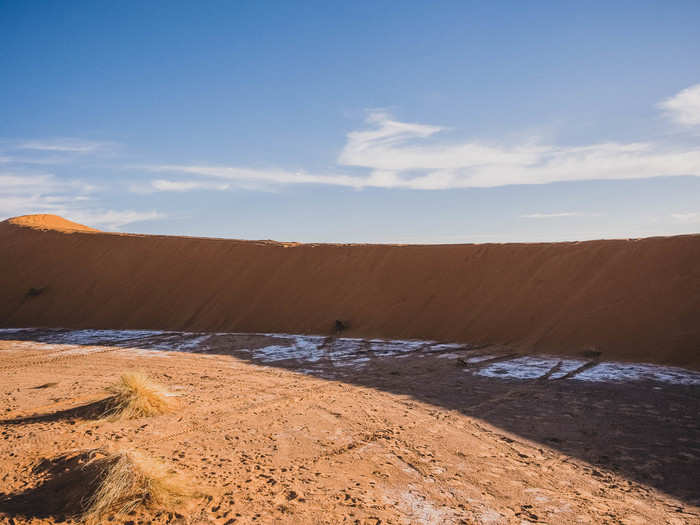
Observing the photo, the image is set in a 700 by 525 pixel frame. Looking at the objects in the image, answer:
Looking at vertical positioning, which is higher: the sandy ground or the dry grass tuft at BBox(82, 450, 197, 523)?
the dry grass tuft at BBox(82, 450, 197, 523)

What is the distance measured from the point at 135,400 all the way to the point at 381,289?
448 inches

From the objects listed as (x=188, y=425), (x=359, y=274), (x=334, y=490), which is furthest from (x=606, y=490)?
(x=359, y=274)

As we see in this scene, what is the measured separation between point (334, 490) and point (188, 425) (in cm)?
237

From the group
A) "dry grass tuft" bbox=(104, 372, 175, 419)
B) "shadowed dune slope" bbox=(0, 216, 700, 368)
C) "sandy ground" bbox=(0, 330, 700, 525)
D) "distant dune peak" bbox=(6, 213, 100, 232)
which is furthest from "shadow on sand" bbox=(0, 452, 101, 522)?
"distant dune peak" bbox=(6, 213, 100, 232)

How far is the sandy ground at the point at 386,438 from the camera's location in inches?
140

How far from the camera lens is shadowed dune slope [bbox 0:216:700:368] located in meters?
11.7

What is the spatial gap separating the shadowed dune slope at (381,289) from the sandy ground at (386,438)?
104 inches

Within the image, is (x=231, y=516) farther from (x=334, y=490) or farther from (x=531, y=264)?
(x=531, y=264)

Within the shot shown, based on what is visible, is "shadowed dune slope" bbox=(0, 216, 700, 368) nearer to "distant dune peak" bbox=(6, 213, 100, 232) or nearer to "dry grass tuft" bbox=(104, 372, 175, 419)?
"dry grass tuft" bbox=(104, 372, 175, 419)

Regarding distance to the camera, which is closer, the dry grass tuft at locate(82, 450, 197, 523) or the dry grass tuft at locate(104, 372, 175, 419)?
the dry grass tuft at locate(82, 450, 197, 523)

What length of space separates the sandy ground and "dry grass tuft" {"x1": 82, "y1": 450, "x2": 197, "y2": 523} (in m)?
0.12

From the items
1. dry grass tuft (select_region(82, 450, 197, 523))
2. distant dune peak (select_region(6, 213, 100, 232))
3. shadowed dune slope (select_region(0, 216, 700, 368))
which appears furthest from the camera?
distant dune peak (select_region(6, 213, 100, 232))

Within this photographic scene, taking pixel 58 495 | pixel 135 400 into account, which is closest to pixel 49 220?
pixel 135 400

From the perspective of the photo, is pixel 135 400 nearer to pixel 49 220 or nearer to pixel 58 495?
pixel 58 495
